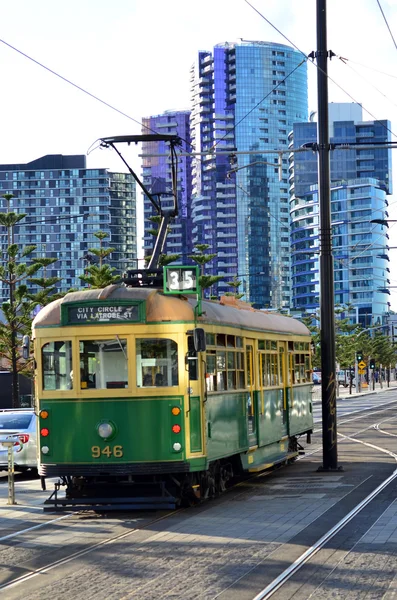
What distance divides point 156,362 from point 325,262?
676 cm

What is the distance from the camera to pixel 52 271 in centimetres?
19262

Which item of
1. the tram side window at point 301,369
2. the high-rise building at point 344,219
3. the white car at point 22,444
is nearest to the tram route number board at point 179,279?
the white car at point 22,444

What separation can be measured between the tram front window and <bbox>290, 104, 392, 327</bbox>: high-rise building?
5672 inches

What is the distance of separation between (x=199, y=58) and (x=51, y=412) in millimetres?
178534

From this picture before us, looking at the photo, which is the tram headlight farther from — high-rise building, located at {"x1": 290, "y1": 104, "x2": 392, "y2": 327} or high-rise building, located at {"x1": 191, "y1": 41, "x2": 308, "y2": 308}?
high-rise building, located at {"x1": 191, "y1": 41, "x2": 308, "y2": 308}

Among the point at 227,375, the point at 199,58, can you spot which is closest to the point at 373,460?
the point at 227,375

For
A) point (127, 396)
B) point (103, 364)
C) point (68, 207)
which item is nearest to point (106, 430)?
point (127, 396)

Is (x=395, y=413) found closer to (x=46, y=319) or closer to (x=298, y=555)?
(x=46, y=319)

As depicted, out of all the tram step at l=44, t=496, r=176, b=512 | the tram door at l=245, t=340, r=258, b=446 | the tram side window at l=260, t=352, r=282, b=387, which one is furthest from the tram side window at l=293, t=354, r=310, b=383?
the tram step at l=44, t=496, r=176, b=512

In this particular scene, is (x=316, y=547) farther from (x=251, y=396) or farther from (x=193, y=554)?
(x=251, y=396)

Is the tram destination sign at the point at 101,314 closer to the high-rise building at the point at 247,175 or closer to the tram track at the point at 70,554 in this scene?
the tram track at the point at 70,554

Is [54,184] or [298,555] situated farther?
[54,184]

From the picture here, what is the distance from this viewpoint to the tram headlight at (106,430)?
46.6 ft

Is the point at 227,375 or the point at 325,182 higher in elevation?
the point at 325,182
